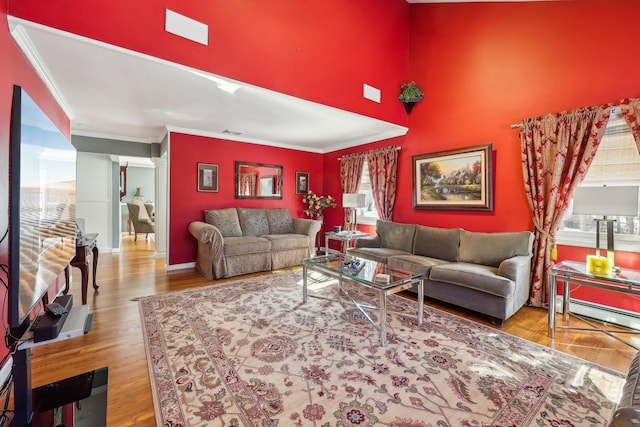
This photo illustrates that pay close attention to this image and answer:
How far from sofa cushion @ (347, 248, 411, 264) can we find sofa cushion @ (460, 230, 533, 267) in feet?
2.50

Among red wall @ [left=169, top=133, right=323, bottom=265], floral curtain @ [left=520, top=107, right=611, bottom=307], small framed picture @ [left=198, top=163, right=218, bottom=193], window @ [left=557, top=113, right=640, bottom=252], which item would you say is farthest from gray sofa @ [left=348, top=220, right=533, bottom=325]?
small framed picture @ [left=198, top=163, right=218, bottom=193]

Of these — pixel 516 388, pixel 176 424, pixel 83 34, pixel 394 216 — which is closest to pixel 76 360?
pixel 176 424

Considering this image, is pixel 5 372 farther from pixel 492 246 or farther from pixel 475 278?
pixel 492 246

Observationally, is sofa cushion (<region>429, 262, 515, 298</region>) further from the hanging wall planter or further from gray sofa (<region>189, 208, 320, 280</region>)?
the hanging wall planter

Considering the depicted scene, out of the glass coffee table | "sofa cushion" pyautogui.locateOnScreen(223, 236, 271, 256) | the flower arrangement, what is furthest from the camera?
the flower arrangement

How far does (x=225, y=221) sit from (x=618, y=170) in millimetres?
4929

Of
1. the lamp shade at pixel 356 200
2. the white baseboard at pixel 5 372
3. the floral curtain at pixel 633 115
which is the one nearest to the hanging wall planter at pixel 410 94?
the lamp shade at pixel 356 200

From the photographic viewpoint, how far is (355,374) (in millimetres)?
1822

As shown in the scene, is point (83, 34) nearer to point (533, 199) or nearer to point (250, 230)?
point (250, 230)

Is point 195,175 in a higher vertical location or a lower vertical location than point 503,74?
lower

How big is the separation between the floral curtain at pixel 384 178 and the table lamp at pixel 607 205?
2.46m

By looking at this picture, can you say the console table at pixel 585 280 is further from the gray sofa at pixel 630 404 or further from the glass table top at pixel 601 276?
the gray sofa at pixel 630 404

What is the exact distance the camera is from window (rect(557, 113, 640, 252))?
259 centimetres

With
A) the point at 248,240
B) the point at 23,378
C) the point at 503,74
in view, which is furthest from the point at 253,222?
the point at 503,74
